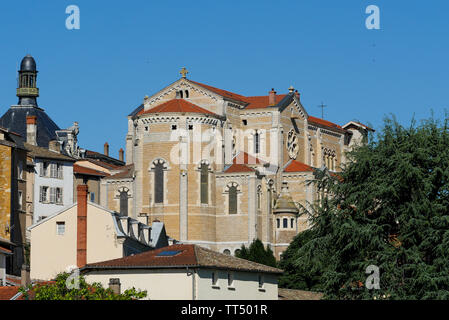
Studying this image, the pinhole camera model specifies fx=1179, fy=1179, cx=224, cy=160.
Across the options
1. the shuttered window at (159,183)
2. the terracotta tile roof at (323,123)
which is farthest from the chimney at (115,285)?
the terracotta tile roof at (323,123)

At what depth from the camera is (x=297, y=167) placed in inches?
4771

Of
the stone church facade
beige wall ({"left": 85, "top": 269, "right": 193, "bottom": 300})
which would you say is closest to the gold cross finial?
the stone church facade

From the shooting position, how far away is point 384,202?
49219 mm

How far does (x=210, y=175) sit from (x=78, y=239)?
43.0 metres

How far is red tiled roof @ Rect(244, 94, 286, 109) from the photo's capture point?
123787mm

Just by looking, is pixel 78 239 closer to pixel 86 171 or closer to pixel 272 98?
pixel 86 171

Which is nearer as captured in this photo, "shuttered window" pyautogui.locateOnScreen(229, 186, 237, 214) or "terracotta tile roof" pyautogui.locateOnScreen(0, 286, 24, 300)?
"terracotta tile roof" pyautogui.locateOnScreen(0, 286, 24, 300)

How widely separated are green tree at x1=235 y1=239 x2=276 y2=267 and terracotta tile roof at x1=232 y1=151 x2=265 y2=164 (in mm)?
12942

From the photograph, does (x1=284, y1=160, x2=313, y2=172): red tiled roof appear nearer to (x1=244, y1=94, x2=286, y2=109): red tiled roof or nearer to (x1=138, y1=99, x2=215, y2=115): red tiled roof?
(x1=244, y1=94, x2=286, y2=109): red tiled roof

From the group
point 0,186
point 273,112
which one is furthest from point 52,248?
point 273,112

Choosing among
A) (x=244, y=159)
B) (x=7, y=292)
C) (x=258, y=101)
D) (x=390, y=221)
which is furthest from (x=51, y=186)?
(x=390, y=221)

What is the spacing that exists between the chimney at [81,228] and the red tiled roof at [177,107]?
4040cm
